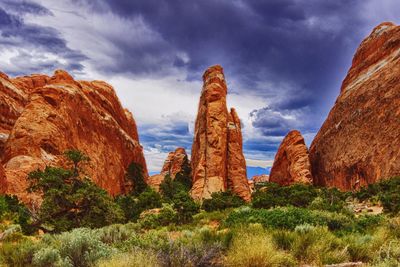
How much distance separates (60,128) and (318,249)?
41968 mm

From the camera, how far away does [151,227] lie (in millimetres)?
19688

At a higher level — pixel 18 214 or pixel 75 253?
pixel 75 253

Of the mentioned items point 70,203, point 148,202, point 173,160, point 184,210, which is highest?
point 173,160

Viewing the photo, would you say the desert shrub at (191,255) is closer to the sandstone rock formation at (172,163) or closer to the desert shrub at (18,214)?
the desert shrub at (18,214)

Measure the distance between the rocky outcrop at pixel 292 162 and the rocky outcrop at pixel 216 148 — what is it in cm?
877

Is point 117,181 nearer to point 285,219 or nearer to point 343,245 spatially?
point 285,219

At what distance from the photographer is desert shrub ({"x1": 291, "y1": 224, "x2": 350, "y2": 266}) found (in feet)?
21.7

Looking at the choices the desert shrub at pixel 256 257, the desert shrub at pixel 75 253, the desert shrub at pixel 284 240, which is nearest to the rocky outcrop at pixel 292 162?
the desert shrub at pixel 284 240

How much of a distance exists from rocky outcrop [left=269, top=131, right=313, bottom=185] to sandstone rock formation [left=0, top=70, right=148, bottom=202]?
28715 millimetres

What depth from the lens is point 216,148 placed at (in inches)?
1785

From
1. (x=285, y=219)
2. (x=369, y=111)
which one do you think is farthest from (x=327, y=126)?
(x=285, y=219)

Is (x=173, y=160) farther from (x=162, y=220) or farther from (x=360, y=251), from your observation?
(x=360, y=251)

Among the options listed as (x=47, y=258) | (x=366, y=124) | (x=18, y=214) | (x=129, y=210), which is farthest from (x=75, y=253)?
(x=366, y=124)

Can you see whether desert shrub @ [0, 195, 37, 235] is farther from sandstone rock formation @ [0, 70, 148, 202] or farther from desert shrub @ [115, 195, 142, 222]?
desert shrub @ [115, 195, 142, 222]
